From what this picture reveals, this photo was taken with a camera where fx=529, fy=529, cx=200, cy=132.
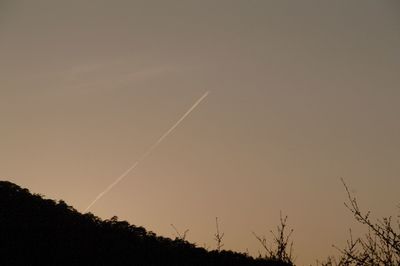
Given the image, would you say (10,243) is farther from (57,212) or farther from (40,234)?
(57,212)

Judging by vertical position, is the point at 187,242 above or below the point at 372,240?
above

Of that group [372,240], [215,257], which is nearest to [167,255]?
[215,257]

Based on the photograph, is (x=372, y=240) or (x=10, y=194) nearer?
(x=372, y=240)

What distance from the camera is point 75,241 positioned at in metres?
16.0

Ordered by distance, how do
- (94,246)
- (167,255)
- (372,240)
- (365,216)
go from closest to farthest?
(365,216) < (372,240) < (94,246) < (167,255)

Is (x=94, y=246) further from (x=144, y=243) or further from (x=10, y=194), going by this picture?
(x=10, y=194)

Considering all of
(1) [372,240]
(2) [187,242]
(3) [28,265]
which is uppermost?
(2) [187,242]

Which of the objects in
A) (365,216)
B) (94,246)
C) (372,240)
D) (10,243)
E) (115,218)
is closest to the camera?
(365,216)

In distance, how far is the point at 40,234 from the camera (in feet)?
51.3

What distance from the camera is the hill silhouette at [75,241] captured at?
14.9 m

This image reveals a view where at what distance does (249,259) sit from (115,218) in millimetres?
5204

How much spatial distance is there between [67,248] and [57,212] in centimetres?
252

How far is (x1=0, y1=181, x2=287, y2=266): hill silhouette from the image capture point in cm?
1488

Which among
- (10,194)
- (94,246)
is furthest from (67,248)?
(10,194)
